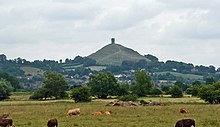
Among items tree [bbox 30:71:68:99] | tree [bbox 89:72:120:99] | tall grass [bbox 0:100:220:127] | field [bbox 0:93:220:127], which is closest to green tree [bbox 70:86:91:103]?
tree [bbox 30:71:68:99]

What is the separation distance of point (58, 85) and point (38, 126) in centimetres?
8718

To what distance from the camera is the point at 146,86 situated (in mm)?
134125

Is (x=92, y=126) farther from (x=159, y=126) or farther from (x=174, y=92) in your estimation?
(x=174, y=92)

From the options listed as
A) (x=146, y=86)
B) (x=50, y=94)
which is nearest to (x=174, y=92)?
(x=146, y=86)

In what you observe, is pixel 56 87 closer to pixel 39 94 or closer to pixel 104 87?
pixel 39 94

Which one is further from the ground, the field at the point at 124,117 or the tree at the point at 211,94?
the tree at the point at 211,94

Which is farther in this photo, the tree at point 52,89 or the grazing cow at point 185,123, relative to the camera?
the tree at point 52,89

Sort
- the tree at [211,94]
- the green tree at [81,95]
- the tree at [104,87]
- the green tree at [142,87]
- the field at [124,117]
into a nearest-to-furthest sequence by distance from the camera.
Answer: the field at [124,117] → the tree at [211,94] → the green tree at [81,95] → the tree at [104,87] → the green tree at [142,87]

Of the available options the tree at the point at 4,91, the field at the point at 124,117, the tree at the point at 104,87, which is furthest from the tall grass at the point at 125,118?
the tree at the point at 104,87

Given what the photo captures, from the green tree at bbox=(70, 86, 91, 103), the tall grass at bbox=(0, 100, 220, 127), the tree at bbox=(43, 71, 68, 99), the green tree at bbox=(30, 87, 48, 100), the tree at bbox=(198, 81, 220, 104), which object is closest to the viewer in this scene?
the tall grass at bbox=(0, 100, 220, 127)

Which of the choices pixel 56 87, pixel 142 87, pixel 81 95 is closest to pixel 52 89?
pixel 56 87

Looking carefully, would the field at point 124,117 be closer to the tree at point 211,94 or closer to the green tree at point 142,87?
the tree at point 211,94

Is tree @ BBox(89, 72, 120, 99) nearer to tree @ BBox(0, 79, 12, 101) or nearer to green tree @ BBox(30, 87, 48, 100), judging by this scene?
green tree @ BBox(30, 87, 48, 100)

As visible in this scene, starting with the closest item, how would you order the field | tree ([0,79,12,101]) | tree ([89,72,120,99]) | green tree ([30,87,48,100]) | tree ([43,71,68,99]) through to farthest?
the field, green tree ([30,87,48,100]), tree ([0,79,12,101]), tree ([43,71,68,99]), tree ([89,72,120,99])
